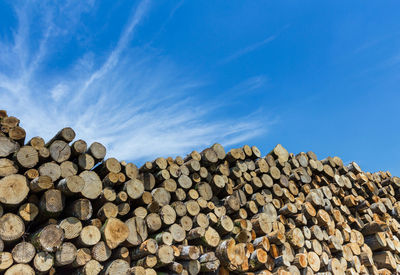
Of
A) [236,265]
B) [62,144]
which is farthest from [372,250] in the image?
[62,144]

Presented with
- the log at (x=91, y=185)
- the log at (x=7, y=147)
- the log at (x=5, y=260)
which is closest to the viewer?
the log at (x=5, y=260)

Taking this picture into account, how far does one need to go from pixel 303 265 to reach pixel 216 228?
52.9 inches

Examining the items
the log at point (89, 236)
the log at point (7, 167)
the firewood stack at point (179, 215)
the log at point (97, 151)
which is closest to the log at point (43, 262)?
the firewood stack at point (179, 215)

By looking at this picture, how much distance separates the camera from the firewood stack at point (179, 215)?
317 centimetres

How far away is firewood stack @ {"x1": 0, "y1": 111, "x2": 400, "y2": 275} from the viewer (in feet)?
10.4

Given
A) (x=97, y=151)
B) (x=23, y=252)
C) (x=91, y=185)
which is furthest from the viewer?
(x=97, y=151)

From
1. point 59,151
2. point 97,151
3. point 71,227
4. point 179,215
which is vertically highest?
point 97,151

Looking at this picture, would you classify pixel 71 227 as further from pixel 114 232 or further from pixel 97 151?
pixel 97 151

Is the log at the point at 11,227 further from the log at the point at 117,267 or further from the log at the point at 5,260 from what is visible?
the log at the point at 117,267

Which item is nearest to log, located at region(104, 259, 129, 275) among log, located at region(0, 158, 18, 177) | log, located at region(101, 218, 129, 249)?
log, located at region(101, 218, 129, 249)

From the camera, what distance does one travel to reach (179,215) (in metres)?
4.01

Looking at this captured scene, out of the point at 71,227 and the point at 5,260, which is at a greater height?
the point at 71,227

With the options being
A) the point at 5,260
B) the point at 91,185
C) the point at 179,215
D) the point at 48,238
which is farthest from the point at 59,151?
the point at 179,215

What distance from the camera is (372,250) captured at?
5.62 meters
